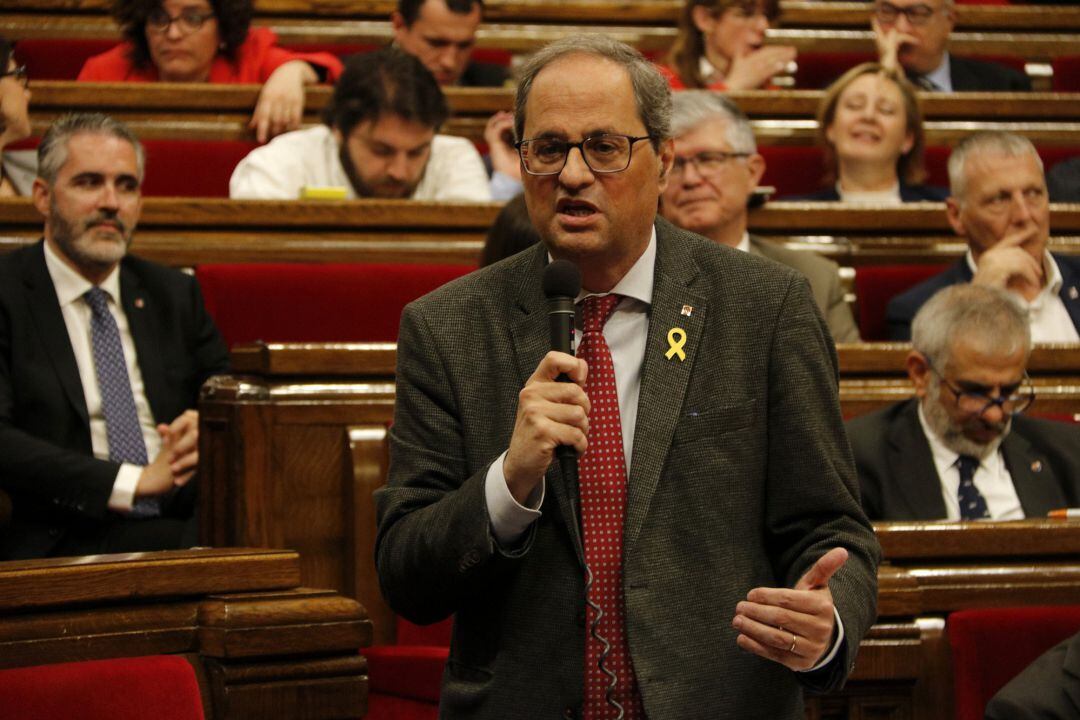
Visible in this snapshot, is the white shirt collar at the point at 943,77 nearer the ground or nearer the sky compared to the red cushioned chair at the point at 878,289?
nearer the sky

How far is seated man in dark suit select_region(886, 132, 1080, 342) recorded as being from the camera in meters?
1.71

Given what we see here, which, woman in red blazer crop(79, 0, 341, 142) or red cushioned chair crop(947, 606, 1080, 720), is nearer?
red cushioned chair crop(947, 606, 1080, 720)

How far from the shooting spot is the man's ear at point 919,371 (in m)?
1.38

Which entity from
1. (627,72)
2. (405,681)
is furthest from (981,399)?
(627,72)

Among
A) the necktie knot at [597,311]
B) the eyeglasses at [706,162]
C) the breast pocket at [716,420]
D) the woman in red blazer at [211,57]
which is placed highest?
the woman in red blazer at [211,57]

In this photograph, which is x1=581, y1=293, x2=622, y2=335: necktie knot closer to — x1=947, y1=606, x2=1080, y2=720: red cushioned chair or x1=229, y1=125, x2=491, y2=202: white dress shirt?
x1=947, y1=606, x2=1080, y2=720: red cushioned chair

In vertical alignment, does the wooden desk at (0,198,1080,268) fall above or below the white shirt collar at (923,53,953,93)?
below

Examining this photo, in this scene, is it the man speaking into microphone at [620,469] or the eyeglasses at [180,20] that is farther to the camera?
the eyeglasses at [180,20]

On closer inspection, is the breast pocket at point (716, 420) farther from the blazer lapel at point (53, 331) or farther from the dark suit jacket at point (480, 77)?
the dark suit jacket at point (480, 77)

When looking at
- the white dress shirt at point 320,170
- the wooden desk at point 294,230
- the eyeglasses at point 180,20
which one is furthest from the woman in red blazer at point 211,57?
the wooden desk at point 294,230

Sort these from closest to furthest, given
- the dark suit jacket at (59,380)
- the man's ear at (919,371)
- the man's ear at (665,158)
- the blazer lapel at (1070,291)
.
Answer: the man's ear at (665,158) < the dark suit jacket at (59,380) < the man's ear at (919,371) < the blazer lapel at (1070,291)

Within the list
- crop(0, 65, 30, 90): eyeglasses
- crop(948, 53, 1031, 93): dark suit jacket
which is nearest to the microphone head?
crop(0, 65, 30, 90): eyeglasses

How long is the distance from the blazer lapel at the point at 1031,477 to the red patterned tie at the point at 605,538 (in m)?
0.73

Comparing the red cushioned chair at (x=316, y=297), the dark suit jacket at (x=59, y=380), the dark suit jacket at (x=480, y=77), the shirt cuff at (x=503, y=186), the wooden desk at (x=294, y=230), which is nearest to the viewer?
the dark suit jacket at (x=59, y=380)
